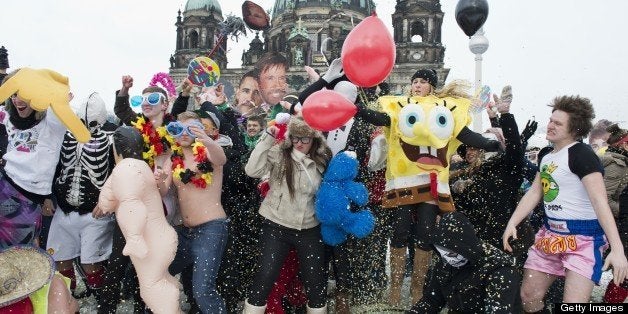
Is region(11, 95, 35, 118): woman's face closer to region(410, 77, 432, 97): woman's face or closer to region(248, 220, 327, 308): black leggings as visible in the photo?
region(248, 220, 327, 308): black leggings

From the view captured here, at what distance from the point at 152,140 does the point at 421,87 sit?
2195 millimetres

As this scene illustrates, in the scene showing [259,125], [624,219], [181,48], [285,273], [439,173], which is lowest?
[285,273]

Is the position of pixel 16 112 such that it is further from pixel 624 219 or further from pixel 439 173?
pixel 624 219

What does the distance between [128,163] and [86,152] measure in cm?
84

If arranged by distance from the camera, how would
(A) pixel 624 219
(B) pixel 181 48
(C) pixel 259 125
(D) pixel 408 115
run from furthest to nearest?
(B) pixel 181 48 → (C) pixel 259 125 → (D) pixel 408 115 → (A) pixel 624 219

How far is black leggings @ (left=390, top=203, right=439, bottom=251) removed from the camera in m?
4.01

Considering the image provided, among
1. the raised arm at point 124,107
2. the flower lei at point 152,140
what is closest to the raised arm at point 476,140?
the flower lei at point 152,140

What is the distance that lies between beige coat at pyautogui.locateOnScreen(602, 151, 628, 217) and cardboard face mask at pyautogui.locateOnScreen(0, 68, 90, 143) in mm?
4430

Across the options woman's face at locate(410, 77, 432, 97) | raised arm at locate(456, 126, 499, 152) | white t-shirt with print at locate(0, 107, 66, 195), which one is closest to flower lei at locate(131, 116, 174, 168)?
white t-shirt with print at locate(0, 107, 66, 195)

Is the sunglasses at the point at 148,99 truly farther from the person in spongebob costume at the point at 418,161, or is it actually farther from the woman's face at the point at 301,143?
the person in spongebob costume at the point at 418,161

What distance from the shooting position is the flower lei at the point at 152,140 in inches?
152

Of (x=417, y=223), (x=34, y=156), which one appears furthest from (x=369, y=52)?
(x=34, y=156)

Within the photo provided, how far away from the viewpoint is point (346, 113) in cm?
346

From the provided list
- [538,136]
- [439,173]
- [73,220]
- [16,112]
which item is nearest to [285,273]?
[439,173]
